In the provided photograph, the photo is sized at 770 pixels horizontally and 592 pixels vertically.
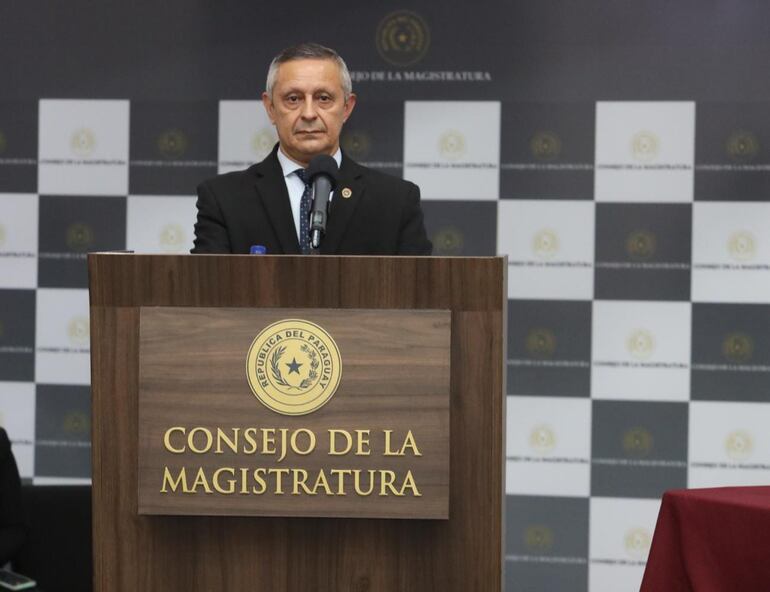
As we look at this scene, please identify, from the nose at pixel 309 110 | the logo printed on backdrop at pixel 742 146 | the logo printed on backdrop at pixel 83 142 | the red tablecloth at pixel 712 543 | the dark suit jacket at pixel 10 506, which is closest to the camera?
the red tablecloth at pixel 712 543

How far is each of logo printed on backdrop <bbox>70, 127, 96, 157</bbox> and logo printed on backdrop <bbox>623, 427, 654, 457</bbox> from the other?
200 centimetres

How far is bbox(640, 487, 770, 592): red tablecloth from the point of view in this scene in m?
1.74

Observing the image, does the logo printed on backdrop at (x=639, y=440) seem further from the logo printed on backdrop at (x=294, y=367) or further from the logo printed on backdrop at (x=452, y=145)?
the logo printed on backdrop at (x=294, y=367)

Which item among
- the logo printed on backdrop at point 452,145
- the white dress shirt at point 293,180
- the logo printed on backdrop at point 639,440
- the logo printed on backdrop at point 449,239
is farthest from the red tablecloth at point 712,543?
the logo printed on backdrop at point 452,145

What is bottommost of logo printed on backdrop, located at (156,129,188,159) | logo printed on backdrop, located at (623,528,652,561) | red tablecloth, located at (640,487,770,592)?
logo printed on backdrop, located at (623,528,652,561)

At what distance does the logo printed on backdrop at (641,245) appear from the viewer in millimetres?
3613

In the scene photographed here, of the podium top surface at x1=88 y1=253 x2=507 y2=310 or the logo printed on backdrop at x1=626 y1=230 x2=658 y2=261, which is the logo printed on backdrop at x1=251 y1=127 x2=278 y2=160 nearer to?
the logo printed on backdrop at x1=626 y1=230 x2=658 y2=261

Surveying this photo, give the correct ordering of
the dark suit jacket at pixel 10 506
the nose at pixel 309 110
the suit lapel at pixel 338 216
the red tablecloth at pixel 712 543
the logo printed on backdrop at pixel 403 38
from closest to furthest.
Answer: the red tablecloth at pixel 712 543 → the suit lapel at pixel 338 216 → the nose at pixel 309 110 → the dark suit jacket at pixel 10 506 → the logo printed on backdrop at pixel 403 38

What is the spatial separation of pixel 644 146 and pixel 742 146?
306mm

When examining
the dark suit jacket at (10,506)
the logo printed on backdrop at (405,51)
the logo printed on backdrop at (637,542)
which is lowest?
the logo printed on backdrop at (637,542)

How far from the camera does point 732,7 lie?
361 cm

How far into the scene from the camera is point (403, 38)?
3688 mm

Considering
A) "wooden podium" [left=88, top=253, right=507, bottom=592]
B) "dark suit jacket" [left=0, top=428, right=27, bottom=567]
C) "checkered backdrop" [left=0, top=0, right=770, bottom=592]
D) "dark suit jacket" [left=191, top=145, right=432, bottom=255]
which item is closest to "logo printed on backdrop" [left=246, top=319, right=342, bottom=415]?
"wooden podium" [left=88, top=253, right=507, bottom=592]

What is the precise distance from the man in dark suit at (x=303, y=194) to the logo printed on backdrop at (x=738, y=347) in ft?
5.42
